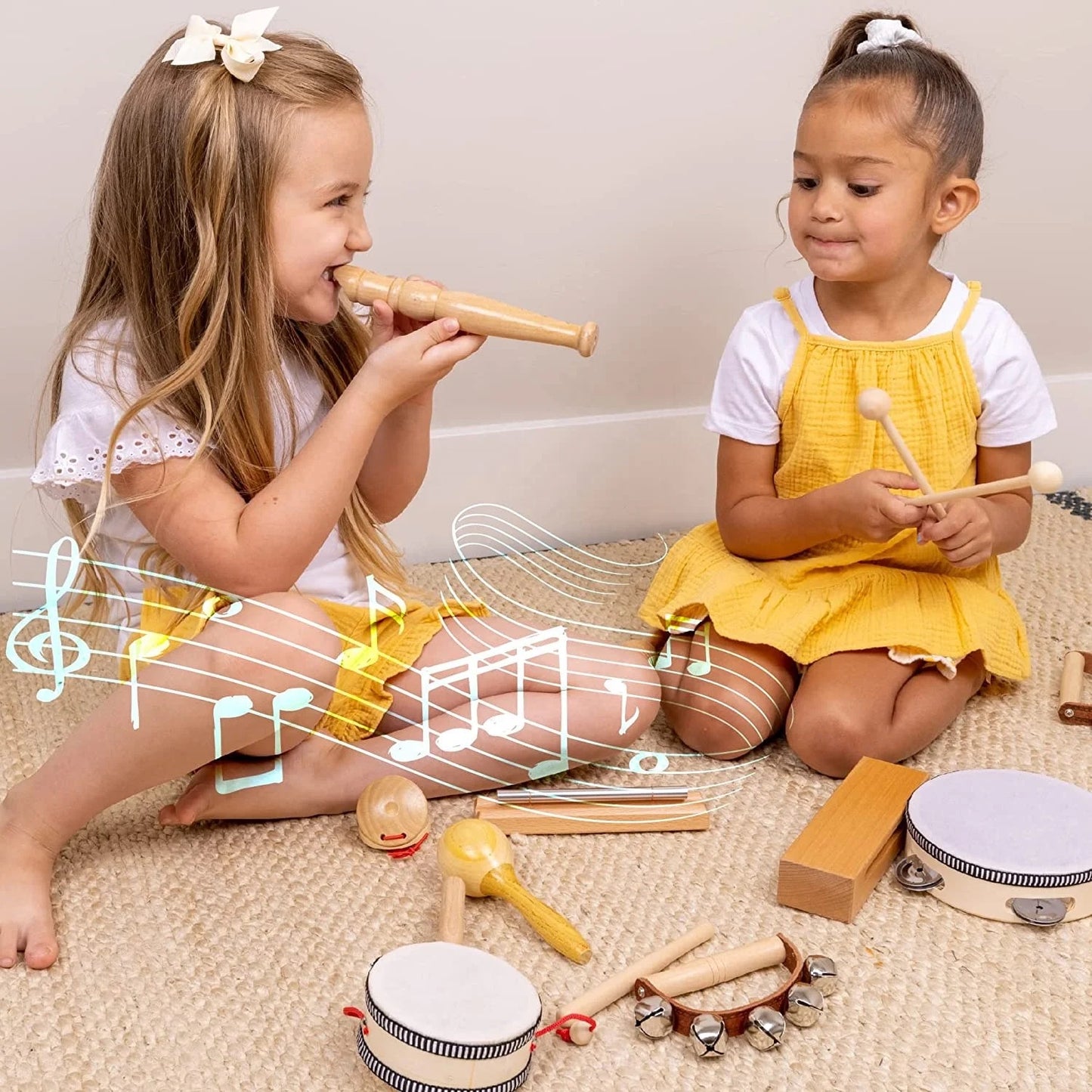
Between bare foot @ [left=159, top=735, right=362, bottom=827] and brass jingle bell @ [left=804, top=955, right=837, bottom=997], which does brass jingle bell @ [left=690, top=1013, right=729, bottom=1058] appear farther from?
bare foot @ [left=159, top=735, right=362, bottom=827]

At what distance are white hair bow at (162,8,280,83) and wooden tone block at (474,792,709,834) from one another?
45 centimetres

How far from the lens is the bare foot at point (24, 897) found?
75cm

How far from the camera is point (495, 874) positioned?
2.61 ft

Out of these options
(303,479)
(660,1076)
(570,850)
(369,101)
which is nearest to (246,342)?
(303,479)

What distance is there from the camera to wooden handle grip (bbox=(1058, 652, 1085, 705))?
102 centimetres

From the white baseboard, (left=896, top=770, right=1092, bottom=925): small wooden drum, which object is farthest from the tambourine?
the white baseboard

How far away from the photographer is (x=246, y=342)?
0.82 m

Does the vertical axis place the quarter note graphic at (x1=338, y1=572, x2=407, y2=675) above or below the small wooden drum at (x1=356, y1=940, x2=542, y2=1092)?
above

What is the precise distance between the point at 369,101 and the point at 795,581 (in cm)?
44

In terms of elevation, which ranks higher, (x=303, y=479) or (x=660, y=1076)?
(x=303, y=479)

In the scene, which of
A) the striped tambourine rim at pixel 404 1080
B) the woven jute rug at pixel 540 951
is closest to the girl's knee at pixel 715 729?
the woven jute rug at pixel 540 951

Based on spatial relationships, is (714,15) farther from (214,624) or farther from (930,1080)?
(930,1080)

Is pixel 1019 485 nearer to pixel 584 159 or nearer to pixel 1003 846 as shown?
pixel 1003 846

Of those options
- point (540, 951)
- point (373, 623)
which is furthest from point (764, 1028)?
point (373, 623)
